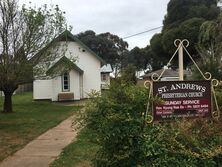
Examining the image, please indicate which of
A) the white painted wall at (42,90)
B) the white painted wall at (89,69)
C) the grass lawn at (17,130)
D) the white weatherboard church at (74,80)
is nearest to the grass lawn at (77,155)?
the grass lawn at (17,130)

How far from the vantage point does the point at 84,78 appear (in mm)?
37000

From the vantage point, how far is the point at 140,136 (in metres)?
6.39

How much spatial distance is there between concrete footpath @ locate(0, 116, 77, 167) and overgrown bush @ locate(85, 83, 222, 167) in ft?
10.7

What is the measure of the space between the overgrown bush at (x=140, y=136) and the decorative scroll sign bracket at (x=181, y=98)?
0.17 m

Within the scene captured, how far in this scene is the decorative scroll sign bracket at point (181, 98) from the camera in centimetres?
680

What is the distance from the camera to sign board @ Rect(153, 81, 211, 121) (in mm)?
6832

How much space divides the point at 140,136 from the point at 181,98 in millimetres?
1040

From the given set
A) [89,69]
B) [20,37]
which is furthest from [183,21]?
[20,37]

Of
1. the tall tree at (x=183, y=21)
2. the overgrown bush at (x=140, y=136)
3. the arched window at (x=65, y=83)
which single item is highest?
the tall tree at (x=183, y=21)

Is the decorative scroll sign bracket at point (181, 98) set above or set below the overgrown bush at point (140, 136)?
above

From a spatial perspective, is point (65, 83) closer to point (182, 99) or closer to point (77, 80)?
point (77, 80)

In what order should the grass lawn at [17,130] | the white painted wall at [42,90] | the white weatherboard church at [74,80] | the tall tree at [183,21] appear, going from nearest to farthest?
the grass lawn at [17,130]
the white weatherboard church at [74,80]
the white painted wall at [42,90]
the tall tree at [183,21]

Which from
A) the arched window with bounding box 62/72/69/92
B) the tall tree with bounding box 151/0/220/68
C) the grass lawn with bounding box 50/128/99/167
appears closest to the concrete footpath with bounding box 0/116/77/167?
the grass lawn with bounding box 50/128/99/167

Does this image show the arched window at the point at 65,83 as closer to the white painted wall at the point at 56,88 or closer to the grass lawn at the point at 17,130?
the white painted wall at the point at 56,88
